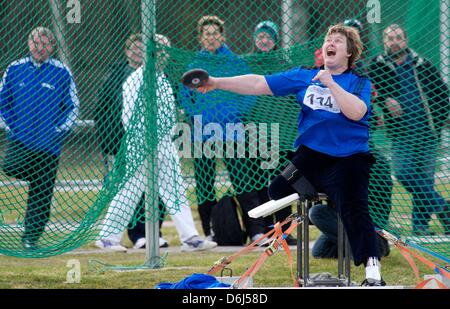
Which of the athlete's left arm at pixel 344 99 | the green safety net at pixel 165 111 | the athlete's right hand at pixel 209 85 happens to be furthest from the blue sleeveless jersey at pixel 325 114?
the green safety net at pixel 165 111

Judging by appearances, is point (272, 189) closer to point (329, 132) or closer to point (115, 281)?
point (329, 132)

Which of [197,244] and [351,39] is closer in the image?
[351,39]

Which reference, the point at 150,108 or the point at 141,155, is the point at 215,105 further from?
the point at 141,155

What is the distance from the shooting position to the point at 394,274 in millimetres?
7727

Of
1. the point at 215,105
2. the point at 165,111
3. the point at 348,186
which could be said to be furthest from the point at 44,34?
the point at 348,186

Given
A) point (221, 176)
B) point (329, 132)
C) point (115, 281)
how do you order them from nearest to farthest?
point (329, 132) < point (115, 281) < point (221, 176)

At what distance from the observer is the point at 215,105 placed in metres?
8.15

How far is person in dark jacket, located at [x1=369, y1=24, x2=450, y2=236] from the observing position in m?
7.66

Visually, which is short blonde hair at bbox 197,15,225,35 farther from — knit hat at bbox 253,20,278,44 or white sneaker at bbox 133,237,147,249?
white sneaker at bbox 133,237,147,249

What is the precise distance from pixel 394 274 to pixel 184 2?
256 cm

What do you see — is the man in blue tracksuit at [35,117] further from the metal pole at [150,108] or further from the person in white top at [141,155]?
the metal pole at [150,108]

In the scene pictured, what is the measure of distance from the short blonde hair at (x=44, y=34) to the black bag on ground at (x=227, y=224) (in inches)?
100

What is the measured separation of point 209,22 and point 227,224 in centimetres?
221
